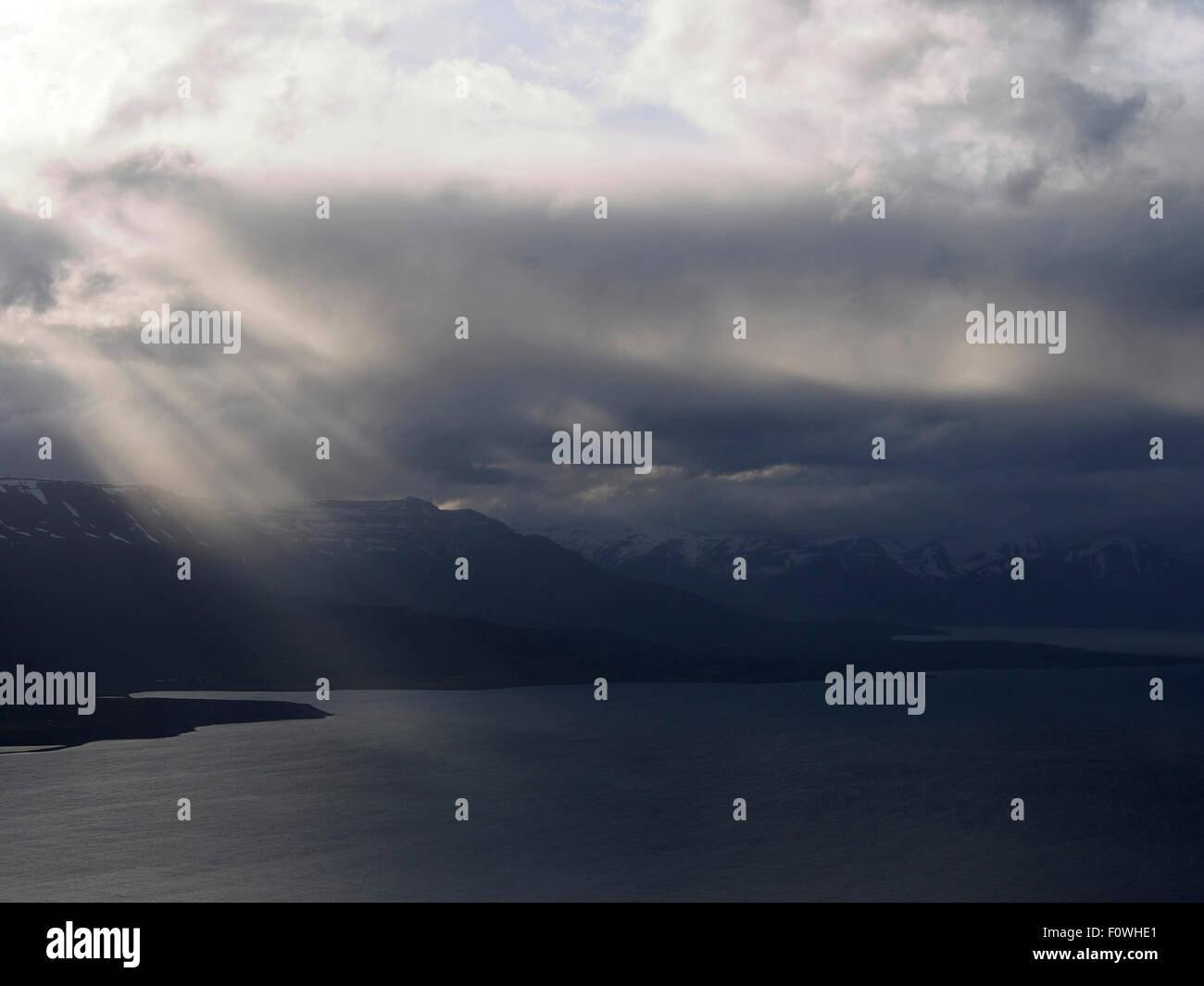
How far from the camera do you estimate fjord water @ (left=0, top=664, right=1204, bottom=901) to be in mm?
79562

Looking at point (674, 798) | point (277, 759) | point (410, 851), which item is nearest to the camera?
point (410, 851)

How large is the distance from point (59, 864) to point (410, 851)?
2829 centimetres

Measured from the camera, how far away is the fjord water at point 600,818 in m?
79.6

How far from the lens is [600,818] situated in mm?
103688
